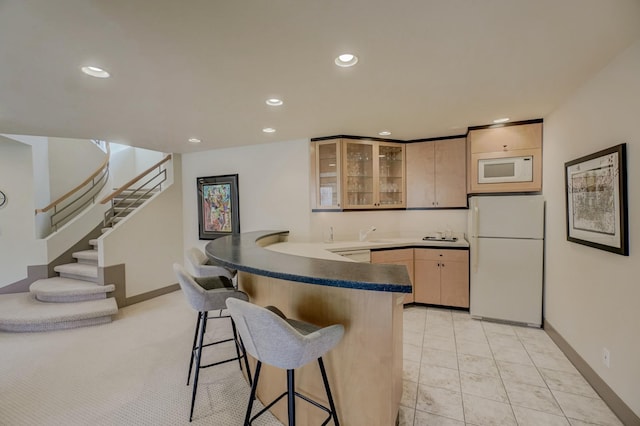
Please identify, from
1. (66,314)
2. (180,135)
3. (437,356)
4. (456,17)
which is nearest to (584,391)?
(437,356)

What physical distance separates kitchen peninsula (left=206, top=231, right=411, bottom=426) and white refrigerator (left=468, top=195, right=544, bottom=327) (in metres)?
2.27

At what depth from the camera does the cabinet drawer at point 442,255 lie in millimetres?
3697

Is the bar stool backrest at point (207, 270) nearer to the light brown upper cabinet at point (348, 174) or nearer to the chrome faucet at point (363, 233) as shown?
the light brown upper cabinet at point (348, 174)

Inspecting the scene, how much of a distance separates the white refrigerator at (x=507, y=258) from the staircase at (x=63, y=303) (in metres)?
4.61

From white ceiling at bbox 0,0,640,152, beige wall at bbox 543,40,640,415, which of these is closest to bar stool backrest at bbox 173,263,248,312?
white ceiling at bbox 0,0,640,152

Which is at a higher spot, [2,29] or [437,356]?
[2,29]

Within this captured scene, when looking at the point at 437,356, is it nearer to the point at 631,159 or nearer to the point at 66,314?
the point at 631,159

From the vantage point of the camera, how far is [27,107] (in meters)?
2.61

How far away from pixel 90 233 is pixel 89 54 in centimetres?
417

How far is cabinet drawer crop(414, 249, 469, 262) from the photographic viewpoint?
3.70 meters

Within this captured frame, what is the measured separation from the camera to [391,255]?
3.79m

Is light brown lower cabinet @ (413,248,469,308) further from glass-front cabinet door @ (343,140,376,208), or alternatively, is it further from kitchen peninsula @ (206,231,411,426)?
kitchen peninsula @ (206,231,411,426)

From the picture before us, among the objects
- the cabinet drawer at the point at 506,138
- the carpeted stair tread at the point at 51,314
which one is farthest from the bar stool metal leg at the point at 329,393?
the carpeted stair tread at the point at 51,314

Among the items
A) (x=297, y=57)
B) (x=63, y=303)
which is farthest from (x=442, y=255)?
(x=63, y=303)
